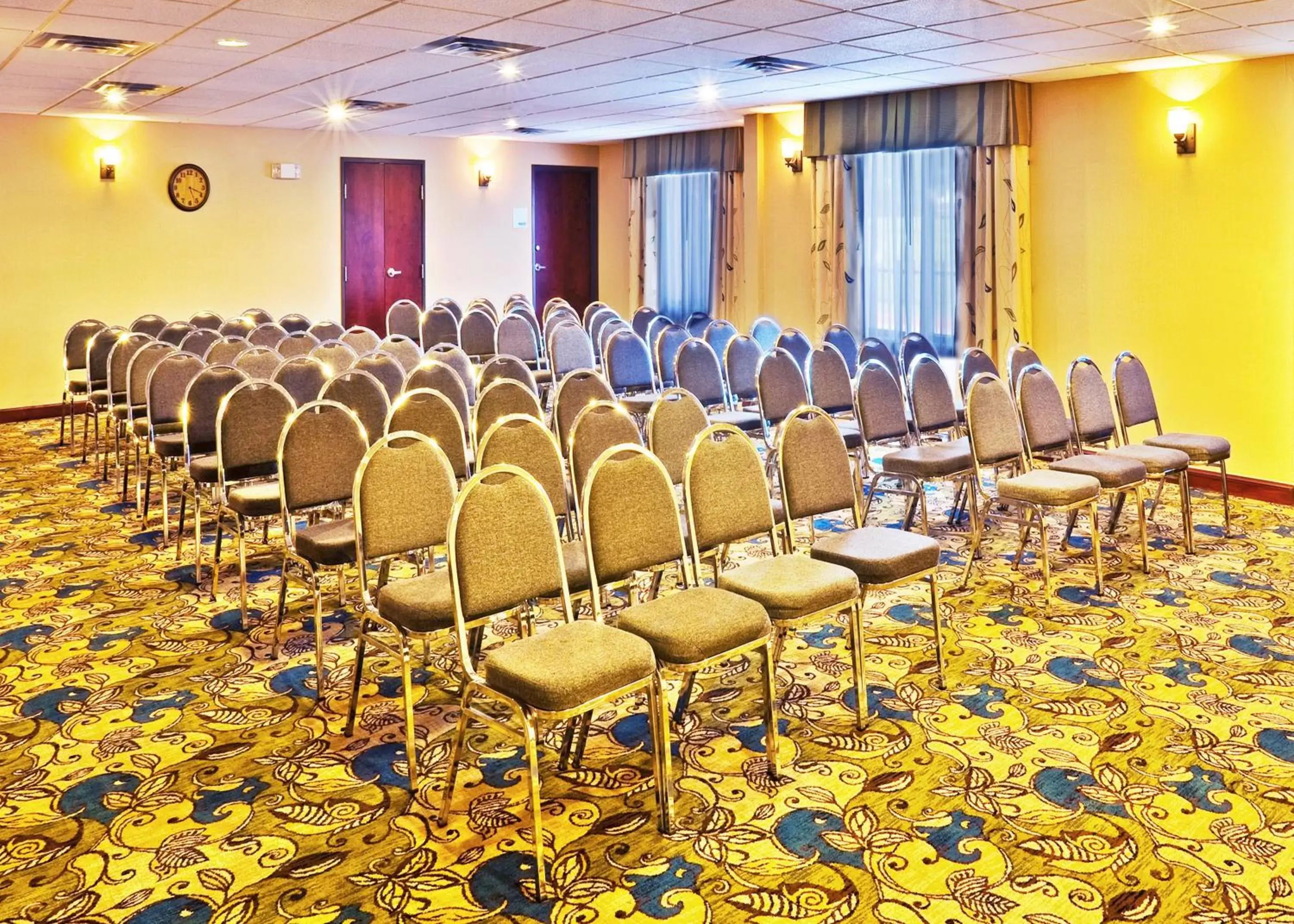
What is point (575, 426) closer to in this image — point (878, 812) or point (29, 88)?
point (878, 812)

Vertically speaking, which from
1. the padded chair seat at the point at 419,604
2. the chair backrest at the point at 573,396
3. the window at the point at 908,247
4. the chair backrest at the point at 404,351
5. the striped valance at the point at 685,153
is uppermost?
the striped valance at the point at 685,153

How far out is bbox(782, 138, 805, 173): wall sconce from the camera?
1168 centimetres

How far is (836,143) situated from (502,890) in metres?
9.17

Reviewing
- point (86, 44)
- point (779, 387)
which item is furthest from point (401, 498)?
point (86, 44)

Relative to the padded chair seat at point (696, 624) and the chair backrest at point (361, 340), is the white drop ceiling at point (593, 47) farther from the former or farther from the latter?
the padded chair seat at point (696, 624)

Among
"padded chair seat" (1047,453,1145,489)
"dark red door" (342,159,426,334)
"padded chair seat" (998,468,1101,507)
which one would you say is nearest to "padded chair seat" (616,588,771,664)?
"padded chair seat" (998,468,1101,507)

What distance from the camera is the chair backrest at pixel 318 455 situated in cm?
490

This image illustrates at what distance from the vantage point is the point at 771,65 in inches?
333

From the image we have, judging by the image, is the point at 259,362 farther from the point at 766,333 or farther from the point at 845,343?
the point at 845,343

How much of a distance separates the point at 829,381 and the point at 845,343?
2.02 m

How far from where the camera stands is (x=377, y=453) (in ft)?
13.4

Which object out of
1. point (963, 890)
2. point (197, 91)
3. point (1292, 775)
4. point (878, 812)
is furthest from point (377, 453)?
point (197, 91)

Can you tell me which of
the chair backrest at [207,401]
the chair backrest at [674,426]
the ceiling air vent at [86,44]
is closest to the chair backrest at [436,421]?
the chair backrest at [674,426]

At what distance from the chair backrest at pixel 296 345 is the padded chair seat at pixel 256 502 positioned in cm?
349
